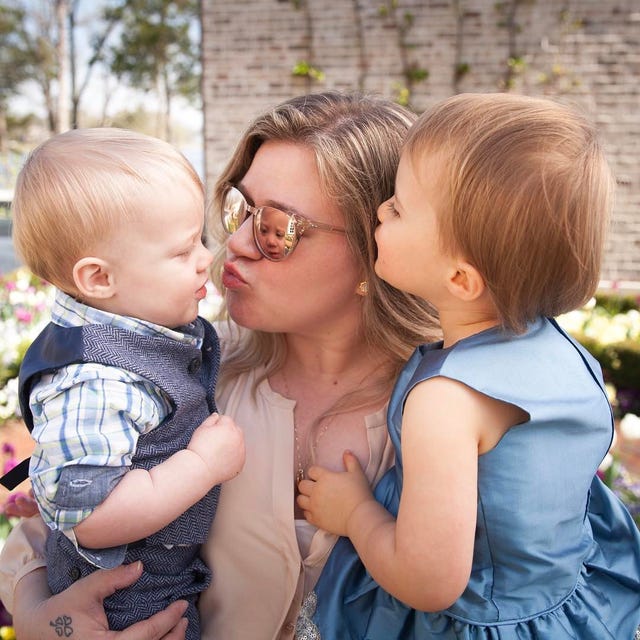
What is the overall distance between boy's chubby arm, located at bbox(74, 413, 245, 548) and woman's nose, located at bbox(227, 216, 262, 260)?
45 centimetres

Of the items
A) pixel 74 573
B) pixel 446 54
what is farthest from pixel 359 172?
pixel 446 54

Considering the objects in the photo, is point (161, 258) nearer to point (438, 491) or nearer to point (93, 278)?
point (93, 278)

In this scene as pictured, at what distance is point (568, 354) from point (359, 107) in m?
0.86

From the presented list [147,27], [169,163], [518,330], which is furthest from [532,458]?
[147,27]

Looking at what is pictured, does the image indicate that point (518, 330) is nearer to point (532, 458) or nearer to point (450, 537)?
point (532, 458)

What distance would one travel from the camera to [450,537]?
110 centimetres

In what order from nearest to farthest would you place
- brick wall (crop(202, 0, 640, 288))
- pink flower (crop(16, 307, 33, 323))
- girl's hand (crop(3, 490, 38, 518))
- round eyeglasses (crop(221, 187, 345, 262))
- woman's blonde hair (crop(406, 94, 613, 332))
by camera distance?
woman's blonde hair (crop(406, 94, 613, 332)) → round eyeglasses (crop(221, 187, 345, 262)) → girl's hand (crop(3, 490, 38, 518)) → pink flower (crop(16, 307, 33, 323)) → brick wall (crop(202, 0, 640, 288))

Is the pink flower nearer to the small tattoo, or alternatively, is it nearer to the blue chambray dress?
the small tattoo

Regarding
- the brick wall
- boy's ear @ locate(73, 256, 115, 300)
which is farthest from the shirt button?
the brick wall

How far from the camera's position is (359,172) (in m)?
1.63

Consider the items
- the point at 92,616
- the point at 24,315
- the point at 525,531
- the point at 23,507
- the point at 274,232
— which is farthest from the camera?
the point at 24,315

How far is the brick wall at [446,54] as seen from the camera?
8070mm

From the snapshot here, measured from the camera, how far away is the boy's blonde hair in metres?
1.29

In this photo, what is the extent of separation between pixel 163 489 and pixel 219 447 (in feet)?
0.54
